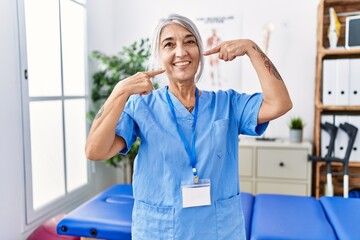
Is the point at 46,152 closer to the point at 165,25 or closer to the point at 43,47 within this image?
the point at 43,47

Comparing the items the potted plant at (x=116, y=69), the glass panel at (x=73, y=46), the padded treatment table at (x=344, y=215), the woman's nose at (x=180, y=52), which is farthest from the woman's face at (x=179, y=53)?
the glass panel at (x=73, y=46)

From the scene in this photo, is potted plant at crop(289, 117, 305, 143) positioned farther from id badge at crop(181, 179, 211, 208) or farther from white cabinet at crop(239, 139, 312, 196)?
id badge at crop(181, 179, 211, 208)

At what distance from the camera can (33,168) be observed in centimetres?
215

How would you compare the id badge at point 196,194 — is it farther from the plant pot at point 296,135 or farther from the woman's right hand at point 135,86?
the plant pot at point 296,135

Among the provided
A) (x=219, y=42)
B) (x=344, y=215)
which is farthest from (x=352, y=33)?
(x=344, y=215)

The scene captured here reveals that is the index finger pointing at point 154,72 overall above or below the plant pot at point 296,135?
above

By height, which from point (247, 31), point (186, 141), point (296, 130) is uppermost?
point (247, 31)

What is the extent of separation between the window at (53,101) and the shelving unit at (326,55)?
6.15 feet

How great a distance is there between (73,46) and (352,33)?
83.3 inches

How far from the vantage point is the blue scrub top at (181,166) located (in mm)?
1038

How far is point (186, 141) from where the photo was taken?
1.06 meters

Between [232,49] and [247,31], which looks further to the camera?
[247,31]

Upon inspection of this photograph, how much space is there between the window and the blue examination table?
0.55 metres

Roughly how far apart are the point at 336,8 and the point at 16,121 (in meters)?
2.52
